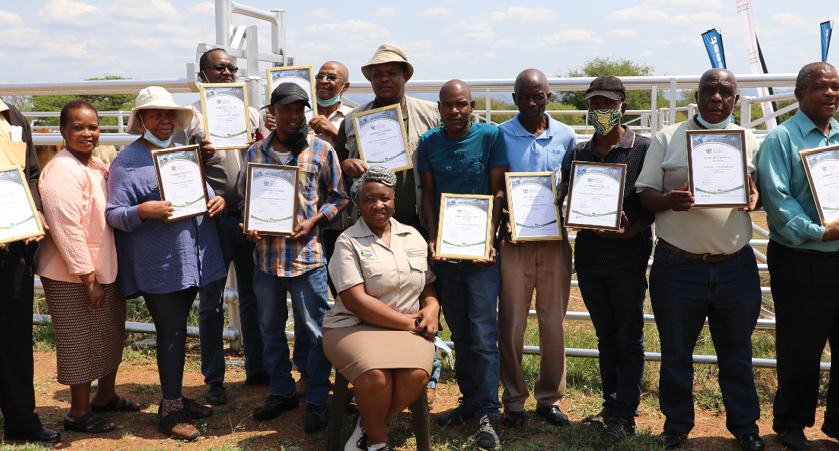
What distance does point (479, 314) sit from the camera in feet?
13.0

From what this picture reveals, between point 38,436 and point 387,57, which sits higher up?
point 387,57

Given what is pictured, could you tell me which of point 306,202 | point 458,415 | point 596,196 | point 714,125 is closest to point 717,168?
point 714,125

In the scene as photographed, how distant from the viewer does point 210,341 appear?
15.3ft

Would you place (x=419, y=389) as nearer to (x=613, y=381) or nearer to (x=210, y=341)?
(x=613, y=381)

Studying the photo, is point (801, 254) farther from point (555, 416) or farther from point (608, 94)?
point (555, 416)

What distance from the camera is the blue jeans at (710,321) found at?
3.65m

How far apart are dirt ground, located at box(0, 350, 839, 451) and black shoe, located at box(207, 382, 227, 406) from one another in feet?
0.18

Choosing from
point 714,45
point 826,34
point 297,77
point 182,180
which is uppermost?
point 826,34

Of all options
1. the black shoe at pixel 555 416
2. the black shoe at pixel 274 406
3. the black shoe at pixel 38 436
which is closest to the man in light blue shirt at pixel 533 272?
the black shoe at pixel 555 416

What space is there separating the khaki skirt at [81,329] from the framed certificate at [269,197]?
1.08m

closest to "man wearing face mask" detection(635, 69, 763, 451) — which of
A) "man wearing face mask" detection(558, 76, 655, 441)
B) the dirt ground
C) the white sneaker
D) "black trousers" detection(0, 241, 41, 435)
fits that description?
"man wearing face mask" detection(558, 76, 655, 441)

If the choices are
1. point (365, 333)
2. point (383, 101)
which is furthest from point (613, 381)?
point (383, 101)

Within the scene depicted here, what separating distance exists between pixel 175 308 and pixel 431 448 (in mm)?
1808

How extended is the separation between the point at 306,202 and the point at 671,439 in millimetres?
2674
